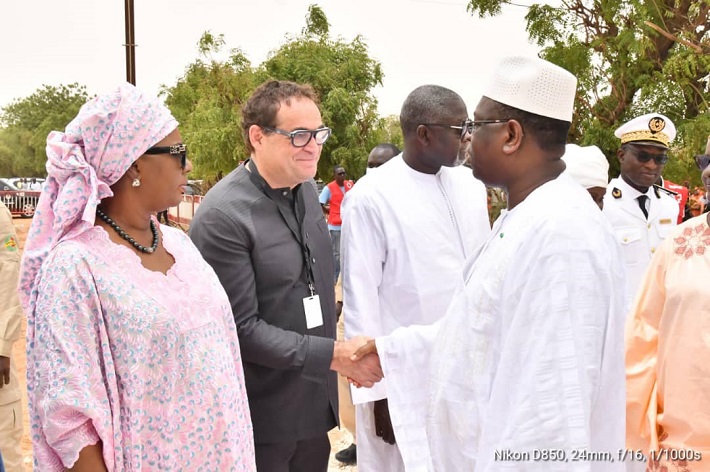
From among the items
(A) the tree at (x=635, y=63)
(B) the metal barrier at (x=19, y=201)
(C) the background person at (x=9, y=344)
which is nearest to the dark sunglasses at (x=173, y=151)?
(C) the background person at (x=9, y=344)

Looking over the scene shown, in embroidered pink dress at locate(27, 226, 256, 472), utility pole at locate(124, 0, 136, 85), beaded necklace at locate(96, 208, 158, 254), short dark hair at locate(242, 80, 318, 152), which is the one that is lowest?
embroidered pink dress at locate(27, 226, 256, 472)

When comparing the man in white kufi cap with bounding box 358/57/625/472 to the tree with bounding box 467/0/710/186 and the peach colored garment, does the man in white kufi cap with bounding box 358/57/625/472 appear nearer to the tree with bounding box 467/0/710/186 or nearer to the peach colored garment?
the peach colored garment

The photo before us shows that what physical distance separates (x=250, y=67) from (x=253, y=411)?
1947cm

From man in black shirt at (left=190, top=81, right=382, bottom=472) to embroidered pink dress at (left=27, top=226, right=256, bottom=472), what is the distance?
17.5 inches

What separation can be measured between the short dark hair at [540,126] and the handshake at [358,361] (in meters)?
1.23

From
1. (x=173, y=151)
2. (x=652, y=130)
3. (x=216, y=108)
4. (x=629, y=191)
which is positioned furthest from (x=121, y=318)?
(x=216, y=108)

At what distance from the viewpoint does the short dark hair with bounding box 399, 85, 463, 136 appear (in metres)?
3.50

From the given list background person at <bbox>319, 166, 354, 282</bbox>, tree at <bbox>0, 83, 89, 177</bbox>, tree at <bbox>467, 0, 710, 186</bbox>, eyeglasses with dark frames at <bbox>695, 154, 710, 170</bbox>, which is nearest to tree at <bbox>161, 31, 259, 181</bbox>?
background person at <bbox>319, 166, 354, 282</bbox>

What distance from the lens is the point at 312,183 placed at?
3.45 meters

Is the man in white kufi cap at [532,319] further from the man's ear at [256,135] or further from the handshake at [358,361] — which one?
the man's ear at [256,135]

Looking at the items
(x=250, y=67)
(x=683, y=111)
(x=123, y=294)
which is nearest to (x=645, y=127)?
(x=123, y=294)

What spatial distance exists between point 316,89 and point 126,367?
14.9 meters

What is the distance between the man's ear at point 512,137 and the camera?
208 centimetres

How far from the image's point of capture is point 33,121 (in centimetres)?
6256
